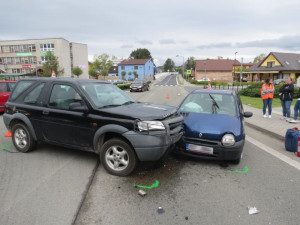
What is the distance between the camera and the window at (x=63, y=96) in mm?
4293

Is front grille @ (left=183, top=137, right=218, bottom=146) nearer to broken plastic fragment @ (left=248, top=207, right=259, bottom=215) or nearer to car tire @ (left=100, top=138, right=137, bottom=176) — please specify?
car tire @ (left=100, top=138, right=137, bottom=176)

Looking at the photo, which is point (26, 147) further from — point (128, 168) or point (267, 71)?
point (267, 71)

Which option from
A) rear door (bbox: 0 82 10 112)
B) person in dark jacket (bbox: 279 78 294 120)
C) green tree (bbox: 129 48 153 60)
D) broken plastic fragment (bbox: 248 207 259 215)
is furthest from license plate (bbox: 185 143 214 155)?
green tree (bbox: 129 48 153 60)

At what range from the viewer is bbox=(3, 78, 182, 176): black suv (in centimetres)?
362

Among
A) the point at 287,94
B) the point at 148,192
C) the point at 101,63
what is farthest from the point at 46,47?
the point at 148,192

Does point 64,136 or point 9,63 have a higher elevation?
point 9,63

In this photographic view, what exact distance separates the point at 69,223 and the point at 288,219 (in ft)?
8.92

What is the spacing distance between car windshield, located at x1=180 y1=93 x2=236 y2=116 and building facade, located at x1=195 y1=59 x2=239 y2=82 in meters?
69.1

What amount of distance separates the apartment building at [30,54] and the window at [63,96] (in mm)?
61614

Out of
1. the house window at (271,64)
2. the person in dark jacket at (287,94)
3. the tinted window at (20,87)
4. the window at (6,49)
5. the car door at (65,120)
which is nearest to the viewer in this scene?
the car door at (65,120)

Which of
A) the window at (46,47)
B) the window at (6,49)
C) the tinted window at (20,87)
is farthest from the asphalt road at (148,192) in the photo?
the window at (6,49)

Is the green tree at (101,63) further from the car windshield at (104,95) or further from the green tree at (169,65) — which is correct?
the green tree at (169,65)

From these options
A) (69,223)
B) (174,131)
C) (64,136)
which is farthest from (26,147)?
(174,131)

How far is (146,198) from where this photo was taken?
10.4ft
